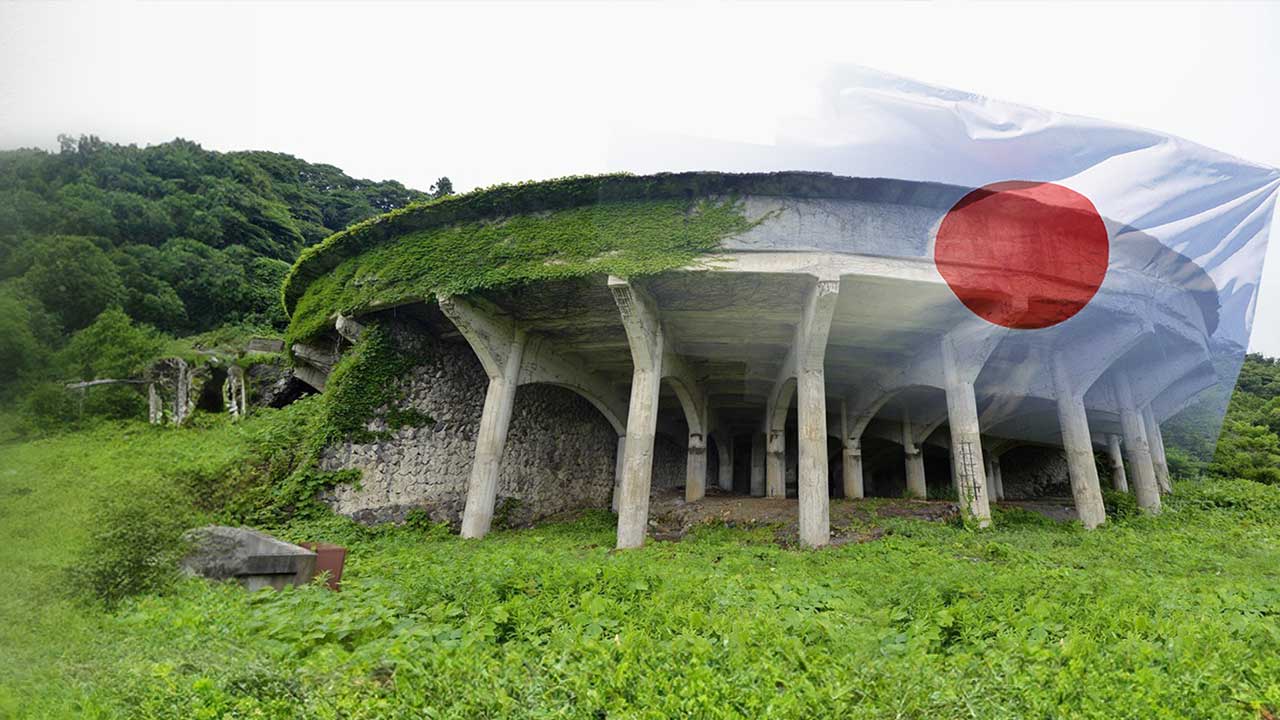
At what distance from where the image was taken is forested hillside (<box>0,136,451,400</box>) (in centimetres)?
463

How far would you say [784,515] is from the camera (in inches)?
525

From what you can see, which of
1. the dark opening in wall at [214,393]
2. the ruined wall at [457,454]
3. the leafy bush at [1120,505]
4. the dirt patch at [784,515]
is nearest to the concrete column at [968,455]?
the dirt patch at [784,515]

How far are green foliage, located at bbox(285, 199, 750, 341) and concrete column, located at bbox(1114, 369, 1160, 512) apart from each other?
1464 cm

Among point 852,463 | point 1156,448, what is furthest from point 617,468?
point 1156,448

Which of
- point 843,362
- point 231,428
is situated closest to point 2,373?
point 231,428

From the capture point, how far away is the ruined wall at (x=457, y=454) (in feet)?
39.4

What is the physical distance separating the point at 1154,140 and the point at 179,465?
2078cm

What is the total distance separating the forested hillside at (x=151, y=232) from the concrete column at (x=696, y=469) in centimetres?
1464

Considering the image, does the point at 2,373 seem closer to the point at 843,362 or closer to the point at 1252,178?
the point at 843,362

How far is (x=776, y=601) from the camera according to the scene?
5023 millimetres

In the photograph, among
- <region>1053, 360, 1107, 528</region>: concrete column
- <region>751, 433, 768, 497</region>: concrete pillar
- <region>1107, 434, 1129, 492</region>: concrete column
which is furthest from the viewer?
Answer: <region>751, 433, 768, 497</region>: concrete pillar

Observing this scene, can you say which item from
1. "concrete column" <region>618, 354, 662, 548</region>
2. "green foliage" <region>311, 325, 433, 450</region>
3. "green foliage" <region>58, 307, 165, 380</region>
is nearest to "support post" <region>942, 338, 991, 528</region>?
"concrete column" <region>618, 354, 662, 548</region>

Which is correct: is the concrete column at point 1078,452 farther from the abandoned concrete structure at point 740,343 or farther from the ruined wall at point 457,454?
the ruined wall at point 457,454

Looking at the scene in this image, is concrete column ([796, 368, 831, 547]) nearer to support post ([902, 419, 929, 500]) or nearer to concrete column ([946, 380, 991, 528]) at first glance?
concrete column ([946, 380, 991, 528])
